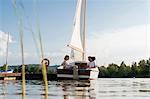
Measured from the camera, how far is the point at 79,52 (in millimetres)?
29844

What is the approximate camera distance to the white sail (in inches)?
1121

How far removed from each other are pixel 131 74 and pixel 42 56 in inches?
2425

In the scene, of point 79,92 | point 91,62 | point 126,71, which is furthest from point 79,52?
point 126,71

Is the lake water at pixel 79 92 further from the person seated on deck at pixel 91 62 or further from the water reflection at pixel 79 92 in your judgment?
the person seated on deck at pixel 91 62

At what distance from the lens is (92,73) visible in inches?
1024

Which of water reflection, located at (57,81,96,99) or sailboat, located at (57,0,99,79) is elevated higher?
sailboat, located at (57,0,99,79)

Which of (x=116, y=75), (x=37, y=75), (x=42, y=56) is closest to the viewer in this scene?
(x=42, y=56)

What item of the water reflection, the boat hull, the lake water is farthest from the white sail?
the water reflection

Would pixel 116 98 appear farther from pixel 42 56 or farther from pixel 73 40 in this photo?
pixel 73 40

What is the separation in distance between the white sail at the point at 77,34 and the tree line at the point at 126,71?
30.5 meters

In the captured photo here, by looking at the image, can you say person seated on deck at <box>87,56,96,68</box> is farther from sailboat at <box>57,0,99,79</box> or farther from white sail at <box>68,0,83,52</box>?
white sail at <box>68,0,83,52</box>

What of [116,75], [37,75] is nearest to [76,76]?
[37,75]

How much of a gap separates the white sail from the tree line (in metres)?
30.5

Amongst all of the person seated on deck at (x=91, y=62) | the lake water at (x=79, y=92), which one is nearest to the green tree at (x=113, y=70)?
the person seated on deck at (x=91, y=62)
